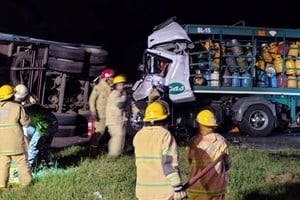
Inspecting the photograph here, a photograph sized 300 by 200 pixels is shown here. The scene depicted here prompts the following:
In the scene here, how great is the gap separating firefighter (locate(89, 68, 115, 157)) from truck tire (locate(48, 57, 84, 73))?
287 centimetres

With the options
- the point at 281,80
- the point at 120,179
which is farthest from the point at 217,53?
the point at 120,179

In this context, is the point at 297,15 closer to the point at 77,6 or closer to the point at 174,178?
the point at 77,6

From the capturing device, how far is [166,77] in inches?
700

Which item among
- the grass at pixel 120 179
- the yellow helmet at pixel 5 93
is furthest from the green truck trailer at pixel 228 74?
the yellow helmet at pixel 5 93

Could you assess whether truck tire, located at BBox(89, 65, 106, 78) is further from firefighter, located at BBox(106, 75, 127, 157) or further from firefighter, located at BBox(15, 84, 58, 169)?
firefighter, located at BBox(15, 84, 58, 169)

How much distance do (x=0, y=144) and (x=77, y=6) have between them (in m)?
17.8

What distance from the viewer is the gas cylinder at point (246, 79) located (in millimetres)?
18828

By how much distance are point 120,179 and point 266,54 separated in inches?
377

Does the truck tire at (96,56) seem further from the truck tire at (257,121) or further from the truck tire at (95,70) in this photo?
the truck tire at (257,121)

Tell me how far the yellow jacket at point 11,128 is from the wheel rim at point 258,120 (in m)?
9.71

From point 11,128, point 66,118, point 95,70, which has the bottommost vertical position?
point 11,128

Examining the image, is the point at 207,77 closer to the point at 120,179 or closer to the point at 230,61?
the point at 230,61

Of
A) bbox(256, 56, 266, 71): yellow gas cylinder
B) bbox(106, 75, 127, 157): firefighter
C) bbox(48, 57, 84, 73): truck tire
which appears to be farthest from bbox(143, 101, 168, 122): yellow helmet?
bbox(256, 56, 266, 71): yellow gas cylinder

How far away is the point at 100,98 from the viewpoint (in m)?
13.7
